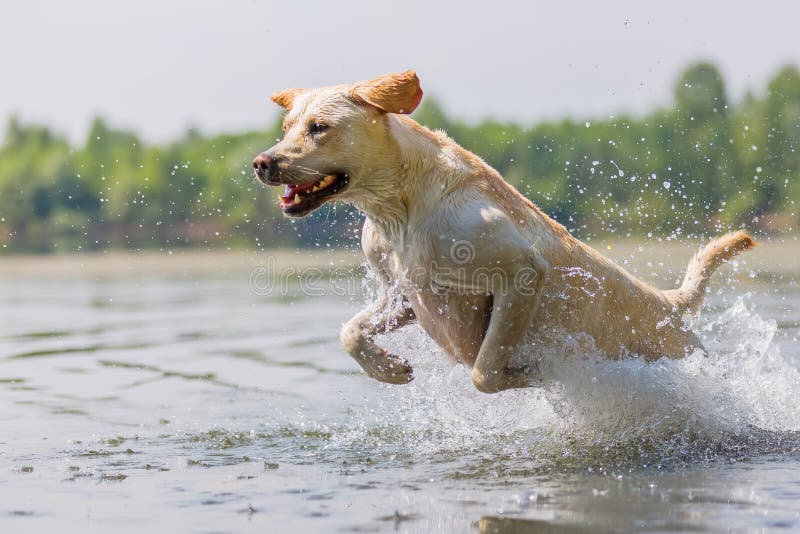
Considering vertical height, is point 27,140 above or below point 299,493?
above

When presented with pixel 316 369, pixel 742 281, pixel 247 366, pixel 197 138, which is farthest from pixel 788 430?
pixel 197 138

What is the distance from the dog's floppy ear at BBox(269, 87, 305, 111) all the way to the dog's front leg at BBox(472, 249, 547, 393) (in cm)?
175

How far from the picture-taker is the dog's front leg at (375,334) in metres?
7.52

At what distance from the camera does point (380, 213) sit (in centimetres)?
686

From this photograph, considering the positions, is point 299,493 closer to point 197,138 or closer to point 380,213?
point 380,213

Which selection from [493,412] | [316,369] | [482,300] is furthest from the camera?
[316,369]

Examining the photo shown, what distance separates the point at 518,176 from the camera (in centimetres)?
8888

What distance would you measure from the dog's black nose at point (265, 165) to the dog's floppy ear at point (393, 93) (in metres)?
0.66

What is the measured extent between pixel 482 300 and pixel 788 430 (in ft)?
7.82

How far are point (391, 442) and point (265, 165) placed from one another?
238cm

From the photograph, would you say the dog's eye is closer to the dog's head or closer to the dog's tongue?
the dog's head

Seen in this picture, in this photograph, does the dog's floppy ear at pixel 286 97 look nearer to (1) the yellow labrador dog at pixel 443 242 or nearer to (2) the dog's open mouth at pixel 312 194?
(1) the yellow labrador dog at pixel 443 242

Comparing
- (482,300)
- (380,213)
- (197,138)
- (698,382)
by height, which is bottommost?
(698,382)

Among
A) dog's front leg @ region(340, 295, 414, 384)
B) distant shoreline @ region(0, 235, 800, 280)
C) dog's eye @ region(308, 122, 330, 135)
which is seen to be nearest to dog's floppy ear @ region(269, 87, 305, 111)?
dog's eye @ region(308, 122, 330, 135)
